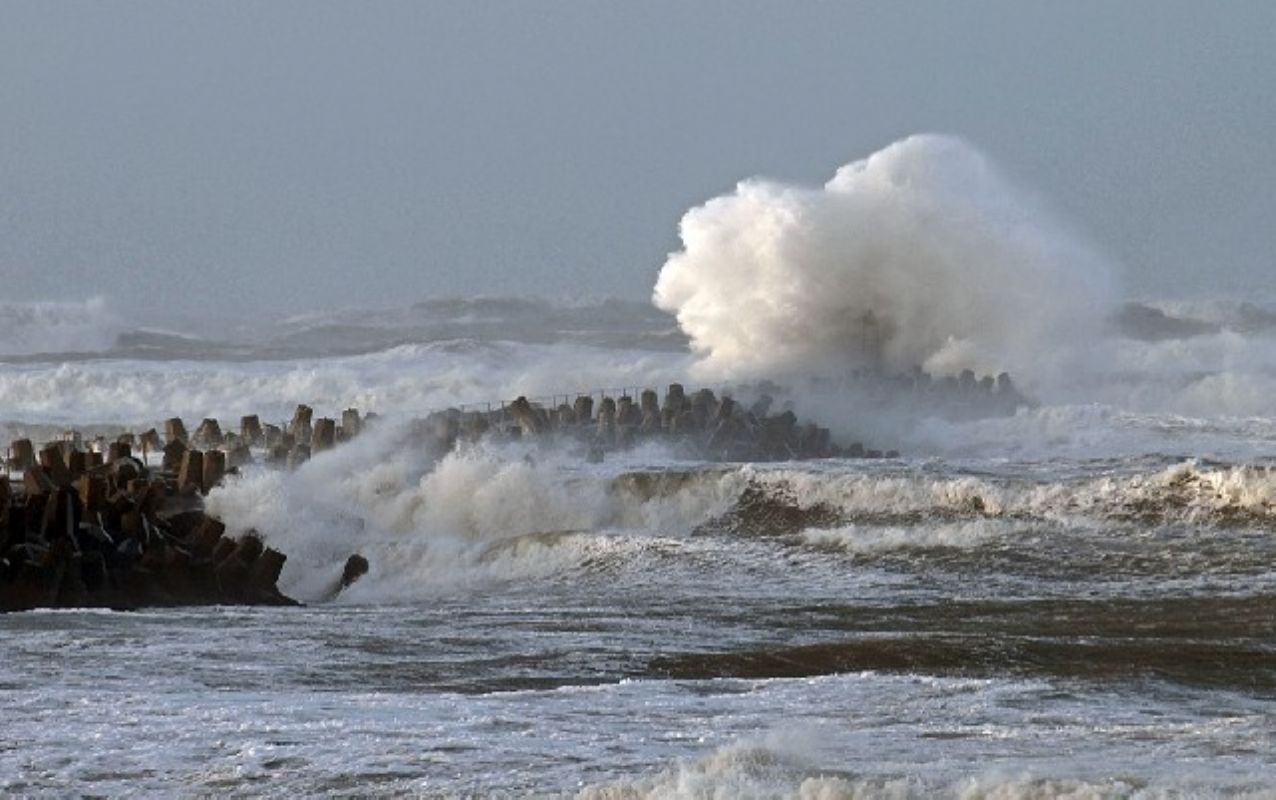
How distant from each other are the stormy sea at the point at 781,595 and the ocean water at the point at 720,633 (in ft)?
0.11

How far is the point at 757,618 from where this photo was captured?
14742mm

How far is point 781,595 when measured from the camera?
16.3 meters

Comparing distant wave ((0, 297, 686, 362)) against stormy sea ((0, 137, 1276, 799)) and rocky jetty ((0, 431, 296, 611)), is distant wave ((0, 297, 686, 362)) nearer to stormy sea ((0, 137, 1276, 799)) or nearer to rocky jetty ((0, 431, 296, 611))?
stormy sea ((0, 137, 1276, 799))

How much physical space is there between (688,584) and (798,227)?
1889cm

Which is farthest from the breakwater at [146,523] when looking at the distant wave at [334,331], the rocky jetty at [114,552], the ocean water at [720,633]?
the distant wave at [334,331]

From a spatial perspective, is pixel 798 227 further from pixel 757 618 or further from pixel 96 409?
pixel 757 618

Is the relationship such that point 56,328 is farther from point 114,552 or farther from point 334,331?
point 114,552

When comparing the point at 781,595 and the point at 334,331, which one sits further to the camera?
the point at 334,331

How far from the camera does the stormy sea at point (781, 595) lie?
31.5 feet

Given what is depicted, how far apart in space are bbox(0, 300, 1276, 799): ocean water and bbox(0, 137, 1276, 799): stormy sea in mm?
34

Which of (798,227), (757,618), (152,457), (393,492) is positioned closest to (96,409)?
(798,227)

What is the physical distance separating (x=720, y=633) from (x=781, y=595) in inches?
95.9

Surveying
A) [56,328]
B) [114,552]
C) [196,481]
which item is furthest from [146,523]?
[56,328]

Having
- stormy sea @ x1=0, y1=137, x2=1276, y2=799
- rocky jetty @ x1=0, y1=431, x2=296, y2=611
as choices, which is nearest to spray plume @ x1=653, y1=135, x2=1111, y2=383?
stormy sea @ x1=0, y1=137, x2=1276, y2=799
